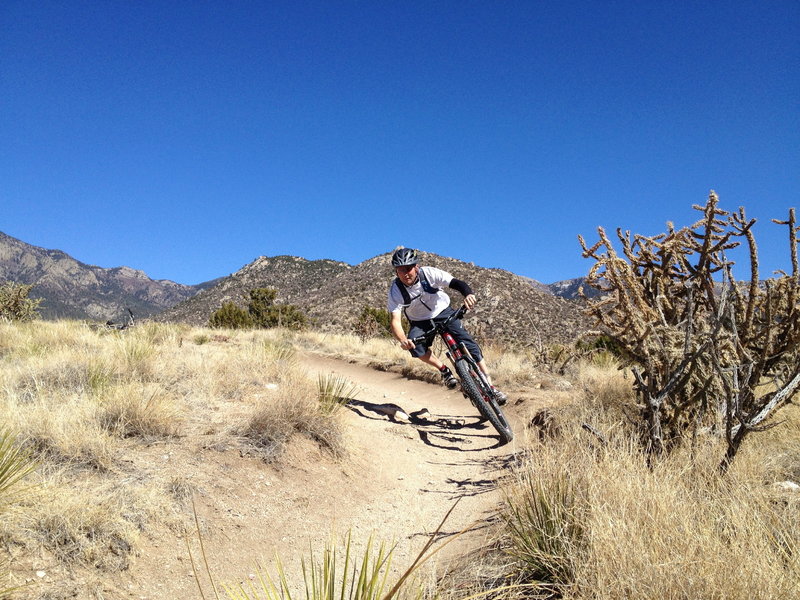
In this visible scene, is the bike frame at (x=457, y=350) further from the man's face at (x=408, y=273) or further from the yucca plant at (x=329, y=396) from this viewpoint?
the yucca plant at (x=329, y=396)

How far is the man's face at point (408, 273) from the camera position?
6.34m

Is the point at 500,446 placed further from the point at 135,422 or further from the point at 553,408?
the point at 135,422

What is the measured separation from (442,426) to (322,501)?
2992mm

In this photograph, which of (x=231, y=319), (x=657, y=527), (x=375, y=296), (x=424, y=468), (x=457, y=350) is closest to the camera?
(x=657, y=527)

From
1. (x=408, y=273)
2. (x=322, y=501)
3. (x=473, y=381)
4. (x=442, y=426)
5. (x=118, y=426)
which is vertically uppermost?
(x=408, y=273)

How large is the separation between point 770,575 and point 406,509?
9.43ft

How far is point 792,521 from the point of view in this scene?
258 cm

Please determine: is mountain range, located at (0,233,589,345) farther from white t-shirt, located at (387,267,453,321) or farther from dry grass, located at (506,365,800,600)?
dry grass, located at (506,365,800,600)

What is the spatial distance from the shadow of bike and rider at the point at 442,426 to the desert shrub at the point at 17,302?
15.2 metres

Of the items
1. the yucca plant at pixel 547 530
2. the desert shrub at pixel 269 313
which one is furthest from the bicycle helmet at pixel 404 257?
the desert shrub at pixel 269 313

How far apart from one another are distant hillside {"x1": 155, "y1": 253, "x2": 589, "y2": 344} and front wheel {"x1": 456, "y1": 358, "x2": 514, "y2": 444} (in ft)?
25.1

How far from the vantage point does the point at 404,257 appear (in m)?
6.32

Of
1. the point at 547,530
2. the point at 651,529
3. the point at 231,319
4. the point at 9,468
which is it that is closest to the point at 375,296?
the point at 231,319

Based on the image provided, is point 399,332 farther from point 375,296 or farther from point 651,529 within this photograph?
point 375,296
